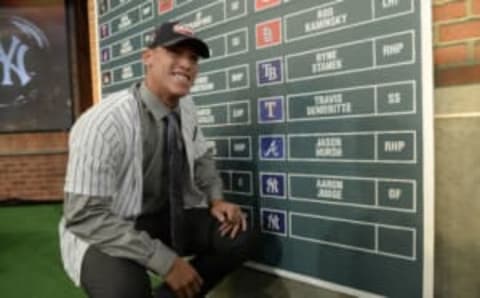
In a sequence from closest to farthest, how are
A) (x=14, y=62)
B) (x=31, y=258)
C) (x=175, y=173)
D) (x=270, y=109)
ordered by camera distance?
(x=175, y=173) < (x=270, y=109) < (x=31, y=258) < (x=14, y=62)

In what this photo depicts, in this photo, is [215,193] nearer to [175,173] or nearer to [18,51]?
[175,173]

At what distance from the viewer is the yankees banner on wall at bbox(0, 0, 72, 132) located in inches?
218

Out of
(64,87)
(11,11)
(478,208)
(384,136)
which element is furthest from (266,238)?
(11,11)

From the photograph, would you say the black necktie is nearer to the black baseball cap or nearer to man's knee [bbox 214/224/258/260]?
man's knee [bbox 214/224/258/260]

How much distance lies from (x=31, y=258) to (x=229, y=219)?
190 cm

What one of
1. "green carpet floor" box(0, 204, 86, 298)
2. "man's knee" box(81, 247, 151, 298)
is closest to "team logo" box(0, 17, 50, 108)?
"green carpet floor" box(0, 204, 86, 298)

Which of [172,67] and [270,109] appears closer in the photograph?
[172,67]

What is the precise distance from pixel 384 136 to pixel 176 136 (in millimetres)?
689

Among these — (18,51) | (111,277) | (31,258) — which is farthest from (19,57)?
(111,277)

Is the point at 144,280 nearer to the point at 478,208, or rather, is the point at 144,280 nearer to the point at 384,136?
the point at 384,136

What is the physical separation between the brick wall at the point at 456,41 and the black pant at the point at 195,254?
2.84ft

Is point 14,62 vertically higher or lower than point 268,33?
higher

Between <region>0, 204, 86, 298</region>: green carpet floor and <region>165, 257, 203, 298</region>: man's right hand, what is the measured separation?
3.68 ft

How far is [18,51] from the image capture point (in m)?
5.57
